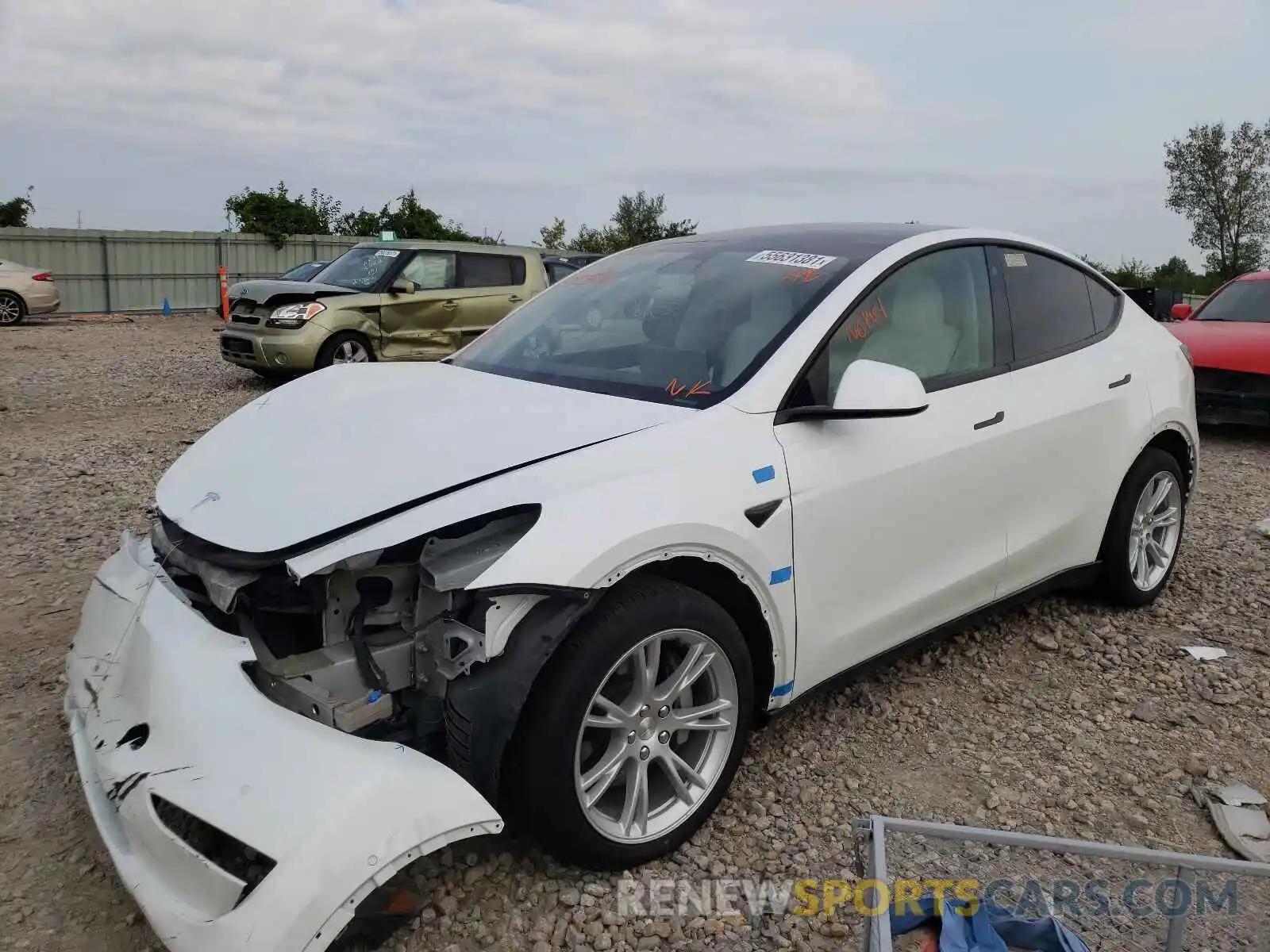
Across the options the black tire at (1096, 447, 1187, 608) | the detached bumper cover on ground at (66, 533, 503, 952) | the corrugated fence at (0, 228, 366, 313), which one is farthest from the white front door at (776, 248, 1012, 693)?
the corrugated fence at (0, 228, 366, 313)

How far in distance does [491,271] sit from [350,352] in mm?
1993

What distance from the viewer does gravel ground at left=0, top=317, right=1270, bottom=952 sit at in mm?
2344

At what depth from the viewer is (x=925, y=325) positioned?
326 centimetres

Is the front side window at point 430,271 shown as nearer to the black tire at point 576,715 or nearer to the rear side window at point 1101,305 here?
the rear side window at point 1101,305

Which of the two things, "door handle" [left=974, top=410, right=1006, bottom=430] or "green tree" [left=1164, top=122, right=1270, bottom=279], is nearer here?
"door handle" [left=974, top=410, right=1006, bottom=430]

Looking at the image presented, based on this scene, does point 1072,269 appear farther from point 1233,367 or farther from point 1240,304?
point 1240,304

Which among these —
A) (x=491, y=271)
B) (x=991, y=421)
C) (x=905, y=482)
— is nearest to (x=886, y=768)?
(x=905, y=482)

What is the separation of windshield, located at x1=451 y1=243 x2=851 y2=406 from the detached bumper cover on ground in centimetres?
126

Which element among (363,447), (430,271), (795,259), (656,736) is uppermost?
(430,271)

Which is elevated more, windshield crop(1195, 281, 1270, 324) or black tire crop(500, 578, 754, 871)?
windshield crop(1195, 281, 1270, 324)

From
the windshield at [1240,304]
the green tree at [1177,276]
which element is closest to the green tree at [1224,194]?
the green tree at [1177,276]

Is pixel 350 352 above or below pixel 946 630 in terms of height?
above

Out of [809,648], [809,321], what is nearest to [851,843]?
[809,648]

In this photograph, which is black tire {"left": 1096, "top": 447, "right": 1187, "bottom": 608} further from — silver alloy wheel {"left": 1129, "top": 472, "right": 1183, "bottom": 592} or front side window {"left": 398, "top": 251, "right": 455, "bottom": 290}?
front side window {"left": 398, "top": 251, "right": 455, "bottom": 290}
